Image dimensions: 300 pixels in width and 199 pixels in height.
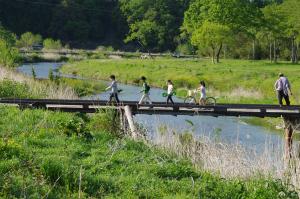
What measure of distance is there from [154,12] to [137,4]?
46.0 ft

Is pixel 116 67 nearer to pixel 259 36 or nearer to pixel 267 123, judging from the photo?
pixel 259 36

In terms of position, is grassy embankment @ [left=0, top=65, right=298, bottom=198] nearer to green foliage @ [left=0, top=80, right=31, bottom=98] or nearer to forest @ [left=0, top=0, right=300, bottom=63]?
green foliage @ [left=0, top=80, right=31, bottom=98]

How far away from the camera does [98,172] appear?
12812mm

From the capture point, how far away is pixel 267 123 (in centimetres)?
3516

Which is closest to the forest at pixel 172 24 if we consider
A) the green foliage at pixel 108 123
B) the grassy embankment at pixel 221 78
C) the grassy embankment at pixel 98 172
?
the grassy embankment at pixel 221 78

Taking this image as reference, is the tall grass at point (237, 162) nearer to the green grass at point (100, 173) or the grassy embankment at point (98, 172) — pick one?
the grassy embankment at point (98, 172)

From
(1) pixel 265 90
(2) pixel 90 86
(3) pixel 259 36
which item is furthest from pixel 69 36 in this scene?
(1) pixel 265 90

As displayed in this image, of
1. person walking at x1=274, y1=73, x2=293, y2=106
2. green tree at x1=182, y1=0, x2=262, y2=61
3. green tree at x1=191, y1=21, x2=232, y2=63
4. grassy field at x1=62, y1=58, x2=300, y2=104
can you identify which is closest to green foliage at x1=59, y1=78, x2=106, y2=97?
grassy field at x1=62, y1=58, x2=300, y2=104

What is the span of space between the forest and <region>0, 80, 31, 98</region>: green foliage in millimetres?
45778

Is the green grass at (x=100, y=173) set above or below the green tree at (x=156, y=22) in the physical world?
below

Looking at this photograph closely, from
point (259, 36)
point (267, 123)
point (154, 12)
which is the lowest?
point (267, 123)

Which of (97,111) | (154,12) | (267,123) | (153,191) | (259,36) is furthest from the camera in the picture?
(154,12)

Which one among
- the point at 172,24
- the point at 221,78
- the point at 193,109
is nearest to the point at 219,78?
the point at 221,78

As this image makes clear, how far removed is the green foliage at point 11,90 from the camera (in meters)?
28.6
